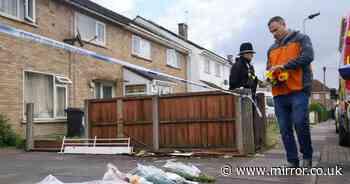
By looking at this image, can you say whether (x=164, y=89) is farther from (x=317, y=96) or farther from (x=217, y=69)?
(x=317, y=96)

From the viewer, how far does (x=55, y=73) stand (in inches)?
610

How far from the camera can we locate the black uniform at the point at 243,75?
7.90m

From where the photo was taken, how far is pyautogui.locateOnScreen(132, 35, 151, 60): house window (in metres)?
22.9

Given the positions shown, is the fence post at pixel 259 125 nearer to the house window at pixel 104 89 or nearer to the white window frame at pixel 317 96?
the house window at pixel 104 89

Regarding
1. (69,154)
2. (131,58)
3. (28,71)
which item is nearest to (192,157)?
(69,154)

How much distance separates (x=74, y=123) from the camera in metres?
14.6

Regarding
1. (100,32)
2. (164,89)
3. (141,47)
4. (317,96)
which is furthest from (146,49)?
(317,96)

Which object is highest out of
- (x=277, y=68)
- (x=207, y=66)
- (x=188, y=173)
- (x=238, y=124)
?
(x=207, y=66)

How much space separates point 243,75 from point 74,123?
7990mm

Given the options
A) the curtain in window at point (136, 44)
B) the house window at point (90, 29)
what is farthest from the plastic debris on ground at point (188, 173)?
the curtain in window at point (136, 44)

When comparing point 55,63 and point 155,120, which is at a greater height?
point 55,63

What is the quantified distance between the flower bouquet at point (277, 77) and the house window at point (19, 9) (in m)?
9.92

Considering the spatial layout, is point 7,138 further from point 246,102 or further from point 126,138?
point 246,102

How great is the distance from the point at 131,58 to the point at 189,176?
1720 centimetres
